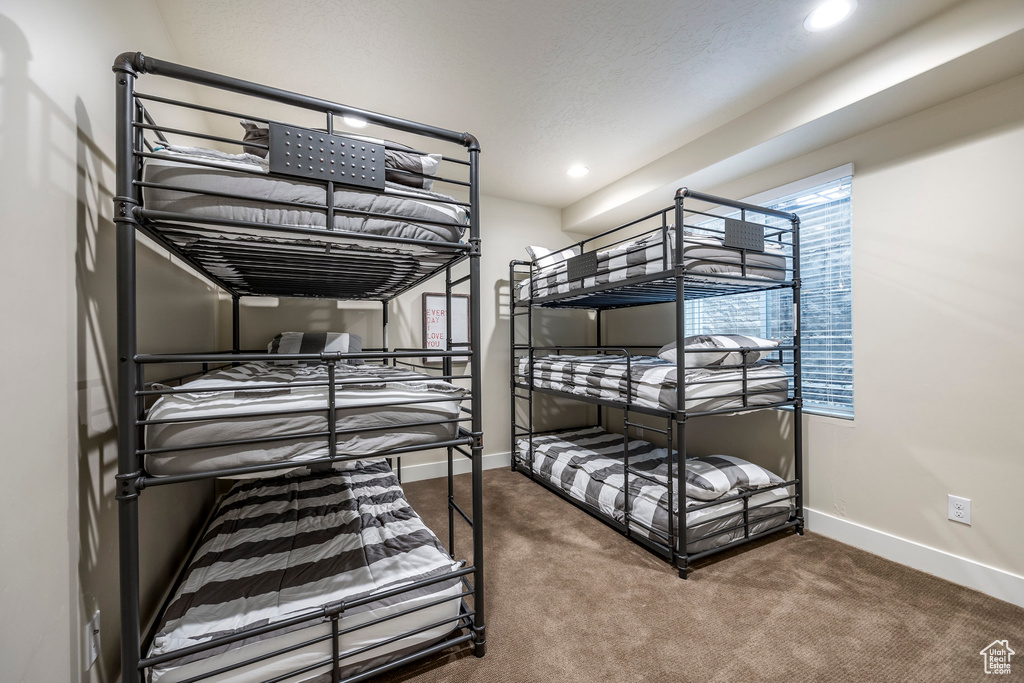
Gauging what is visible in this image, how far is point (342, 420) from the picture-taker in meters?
1.14

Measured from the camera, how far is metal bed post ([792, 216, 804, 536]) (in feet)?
7.18

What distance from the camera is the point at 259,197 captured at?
103 centimetres

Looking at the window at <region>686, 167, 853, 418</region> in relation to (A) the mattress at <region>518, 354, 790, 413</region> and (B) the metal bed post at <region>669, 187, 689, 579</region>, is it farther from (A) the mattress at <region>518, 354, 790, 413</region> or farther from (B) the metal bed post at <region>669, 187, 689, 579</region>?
(B) the metal bed post at <region>669, 187, 689, 579</region>

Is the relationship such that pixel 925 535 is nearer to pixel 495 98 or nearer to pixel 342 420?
pixel 342 420

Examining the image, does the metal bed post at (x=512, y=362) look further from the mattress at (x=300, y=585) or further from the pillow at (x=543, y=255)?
the mattress at (x=300, y=585)

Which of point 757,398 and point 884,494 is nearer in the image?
point 884,494

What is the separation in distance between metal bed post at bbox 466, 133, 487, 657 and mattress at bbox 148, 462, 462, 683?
0.30 feet

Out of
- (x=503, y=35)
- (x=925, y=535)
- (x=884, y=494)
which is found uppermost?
(x=503, y=35)

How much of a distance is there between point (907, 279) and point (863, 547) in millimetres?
1370

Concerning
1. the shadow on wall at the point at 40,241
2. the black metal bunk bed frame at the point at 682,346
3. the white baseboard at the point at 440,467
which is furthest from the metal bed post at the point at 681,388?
the shadow on wall at the point at 40,241

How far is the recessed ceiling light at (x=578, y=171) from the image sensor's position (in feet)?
9.48

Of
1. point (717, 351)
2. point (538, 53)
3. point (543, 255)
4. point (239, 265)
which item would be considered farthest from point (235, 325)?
point (717, 351)

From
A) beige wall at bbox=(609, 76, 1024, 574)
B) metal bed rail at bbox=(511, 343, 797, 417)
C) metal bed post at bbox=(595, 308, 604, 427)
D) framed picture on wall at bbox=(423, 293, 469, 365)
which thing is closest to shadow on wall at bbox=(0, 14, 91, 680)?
metal bed rail at bbox=(511, 343, 797, 417)

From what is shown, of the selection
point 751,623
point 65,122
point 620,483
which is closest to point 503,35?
point 65,122
